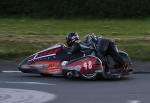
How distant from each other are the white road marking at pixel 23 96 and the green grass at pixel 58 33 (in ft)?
20.6

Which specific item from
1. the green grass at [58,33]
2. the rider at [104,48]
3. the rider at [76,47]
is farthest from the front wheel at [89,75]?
the green grass at [58,33]

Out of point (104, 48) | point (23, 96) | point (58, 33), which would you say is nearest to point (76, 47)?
point (104, 48)

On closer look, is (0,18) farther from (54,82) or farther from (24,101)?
(24,101)

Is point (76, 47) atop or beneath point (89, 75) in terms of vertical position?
atop

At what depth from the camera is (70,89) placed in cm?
1571

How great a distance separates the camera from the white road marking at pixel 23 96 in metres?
13.9

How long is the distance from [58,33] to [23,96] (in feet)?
43.5
